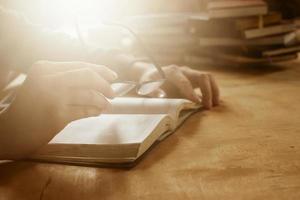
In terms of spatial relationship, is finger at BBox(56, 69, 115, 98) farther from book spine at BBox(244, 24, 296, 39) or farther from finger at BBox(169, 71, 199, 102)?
book spine at BBox(244, 24, 296, 39)

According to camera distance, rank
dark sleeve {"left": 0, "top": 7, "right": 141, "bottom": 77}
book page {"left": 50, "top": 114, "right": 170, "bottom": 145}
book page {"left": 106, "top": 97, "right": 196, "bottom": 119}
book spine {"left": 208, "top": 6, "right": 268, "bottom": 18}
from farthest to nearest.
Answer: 1. book spine {"left": 208, "top": 6, "right": 268, "bottom": 18}
2. dark sleeve {"left": 0, "top": 7, "right": 141, "bottom": 77}
3. book page {"left": 106, "top": 97, "right": 196, "bottom": 119}
4. book page {"left": 50, "top": 114, "right": 170, "bottom": 145}

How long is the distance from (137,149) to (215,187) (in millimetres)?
130

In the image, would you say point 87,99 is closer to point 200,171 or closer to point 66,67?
point 66,67

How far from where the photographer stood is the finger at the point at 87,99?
60 cm

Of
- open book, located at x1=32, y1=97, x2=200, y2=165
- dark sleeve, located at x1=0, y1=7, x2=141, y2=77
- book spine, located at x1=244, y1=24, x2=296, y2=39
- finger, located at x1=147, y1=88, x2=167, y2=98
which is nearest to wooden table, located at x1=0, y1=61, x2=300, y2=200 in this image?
open book, located at x1=32, y1=97, x2=200, y2=165

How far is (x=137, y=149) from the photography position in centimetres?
61

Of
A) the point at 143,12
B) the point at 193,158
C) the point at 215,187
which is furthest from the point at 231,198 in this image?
the point at 143,12

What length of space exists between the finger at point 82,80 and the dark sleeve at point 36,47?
589mm

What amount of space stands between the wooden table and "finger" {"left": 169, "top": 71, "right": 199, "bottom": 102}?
0.09m

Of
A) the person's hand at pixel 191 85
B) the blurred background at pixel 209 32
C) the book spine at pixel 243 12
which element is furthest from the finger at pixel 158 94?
the book spine at pixel 243 12

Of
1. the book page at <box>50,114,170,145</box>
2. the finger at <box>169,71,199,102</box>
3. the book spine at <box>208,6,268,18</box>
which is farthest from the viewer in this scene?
the book spine at <box>208,6,268,18</box>

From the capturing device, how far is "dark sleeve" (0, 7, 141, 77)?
1.24m

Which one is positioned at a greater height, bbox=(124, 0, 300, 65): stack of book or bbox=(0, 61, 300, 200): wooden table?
bbox=(0, 61, 300, 200): wooden table

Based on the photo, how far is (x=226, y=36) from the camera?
157 centimetres
